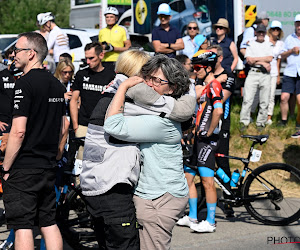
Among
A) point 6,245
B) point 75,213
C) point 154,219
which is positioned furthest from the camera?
point 75,213

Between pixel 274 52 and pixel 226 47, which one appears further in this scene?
pixel 274 52

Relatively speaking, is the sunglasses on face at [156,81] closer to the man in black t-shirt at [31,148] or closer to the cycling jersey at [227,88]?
the man in black t-shirt at [31,148]

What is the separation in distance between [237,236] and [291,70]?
479 cm

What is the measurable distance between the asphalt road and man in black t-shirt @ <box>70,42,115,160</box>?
1677mm

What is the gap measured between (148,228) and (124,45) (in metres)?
6.83

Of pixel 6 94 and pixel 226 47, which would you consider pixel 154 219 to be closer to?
pixel 6 94

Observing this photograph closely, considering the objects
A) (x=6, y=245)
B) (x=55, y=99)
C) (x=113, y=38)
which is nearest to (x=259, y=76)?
(x=113, y=38)

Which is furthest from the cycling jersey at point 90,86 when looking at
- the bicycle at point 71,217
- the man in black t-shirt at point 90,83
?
the bicycle at point 71,217

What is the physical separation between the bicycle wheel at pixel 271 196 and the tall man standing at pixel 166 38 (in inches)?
146

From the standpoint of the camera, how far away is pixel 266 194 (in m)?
7.57

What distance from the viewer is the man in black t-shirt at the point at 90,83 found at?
7.84 metres

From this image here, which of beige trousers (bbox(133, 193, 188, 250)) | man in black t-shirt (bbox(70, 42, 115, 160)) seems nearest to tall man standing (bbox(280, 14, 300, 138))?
man in black t-shirt (bbox(70, 42, 115, 160))

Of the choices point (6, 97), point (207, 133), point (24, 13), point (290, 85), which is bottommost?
→ point (207, 133)

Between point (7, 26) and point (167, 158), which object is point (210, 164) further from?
point (7, 26)
